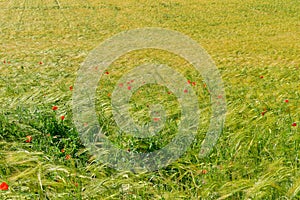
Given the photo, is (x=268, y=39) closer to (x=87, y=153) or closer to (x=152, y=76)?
(x=152, y=76)

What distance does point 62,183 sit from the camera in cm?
247

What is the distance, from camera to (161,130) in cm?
327

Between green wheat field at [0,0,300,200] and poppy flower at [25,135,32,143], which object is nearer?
green wheat field at [0,0,300,200]

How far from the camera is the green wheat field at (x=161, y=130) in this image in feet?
8.11

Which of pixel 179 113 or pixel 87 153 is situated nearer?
pixel 87 153

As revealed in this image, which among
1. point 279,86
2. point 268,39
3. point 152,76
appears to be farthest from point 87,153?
point 268,39

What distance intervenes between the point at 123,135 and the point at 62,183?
2.77 feet

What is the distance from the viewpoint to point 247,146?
2904mm

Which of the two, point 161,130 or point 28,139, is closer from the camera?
point 28,139

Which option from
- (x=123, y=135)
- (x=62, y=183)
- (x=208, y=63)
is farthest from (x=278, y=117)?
(x=208, y=63)

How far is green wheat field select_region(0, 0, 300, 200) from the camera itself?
247 centimetres

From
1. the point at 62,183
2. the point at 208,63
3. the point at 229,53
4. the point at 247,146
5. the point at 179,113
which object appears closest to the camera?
the point at 62,183

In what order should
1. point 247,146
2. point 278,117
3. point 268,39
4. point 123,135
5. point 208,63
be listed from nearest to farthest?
point 247,146 < point 123,135 < point 278,117 < point 208,63 < point 268,39

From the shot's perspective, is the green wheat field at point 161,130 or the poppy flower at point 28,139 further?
the poppy flower at point 28,139
